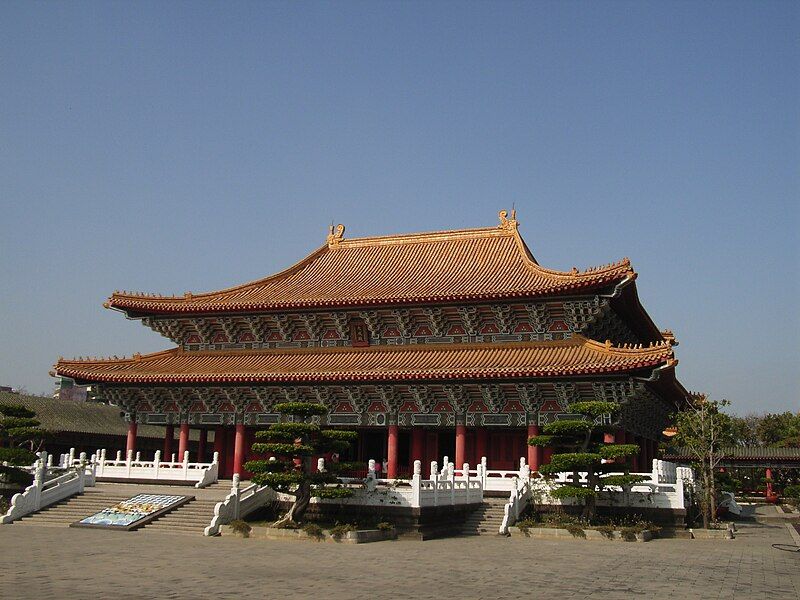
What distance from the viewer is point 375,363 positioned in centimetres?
3625

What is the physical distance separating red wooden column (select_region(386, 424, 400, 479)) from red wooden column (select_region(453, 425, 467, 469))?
2525 mm

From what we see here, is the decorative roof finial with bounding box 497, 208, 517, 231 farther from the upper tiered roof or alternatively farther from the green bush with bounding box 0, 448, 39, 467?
the green bush with bounding box 0, 448, 39, 467

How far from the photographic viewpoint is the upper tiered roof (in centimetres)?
3531

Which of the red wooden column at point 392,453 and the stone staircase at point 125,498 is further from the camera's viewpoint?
the red wooden column at point 392,453

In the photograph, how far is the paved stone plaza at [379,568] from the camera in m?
15.7

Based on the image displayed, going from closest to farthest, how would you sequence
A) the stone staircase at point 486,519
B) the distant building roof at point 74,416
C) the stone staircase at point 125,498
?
the stone staircase at point 125,498
the stone staircase at point 486,519
the distant building roof at point 74,416

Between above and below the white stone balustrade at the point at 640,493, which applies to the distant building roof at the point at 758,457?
above

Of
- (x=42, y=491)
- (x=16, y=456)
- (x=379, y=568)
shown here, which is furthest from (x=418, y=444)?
(x=379, y=568)

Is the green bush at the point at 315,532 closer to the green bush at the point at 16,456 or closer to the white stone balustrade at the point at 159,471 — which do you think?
the white stone balustrade at the point at 159,471

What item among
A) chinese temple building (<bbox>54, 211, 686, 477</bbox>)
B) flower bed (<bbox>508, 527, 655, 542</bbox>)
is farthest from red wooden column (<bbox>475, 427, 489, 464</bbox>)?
flower bed (<bbox>508, 527, 655, 542</bbox>)

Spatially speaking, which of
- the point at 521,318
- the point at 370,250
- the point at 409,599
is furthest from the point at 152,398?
the point at 409,599

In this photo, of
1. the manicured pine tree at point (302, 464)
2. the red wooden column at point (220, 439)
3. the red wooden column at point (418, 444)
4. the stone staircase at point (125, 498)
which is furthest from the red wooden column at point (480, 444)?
the red wooden column at point (220, 439)

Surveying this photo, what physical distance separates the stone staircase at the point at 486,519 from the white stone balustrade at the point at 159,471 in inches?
424

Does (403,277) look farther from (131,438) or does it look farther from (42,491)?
(42,491)
